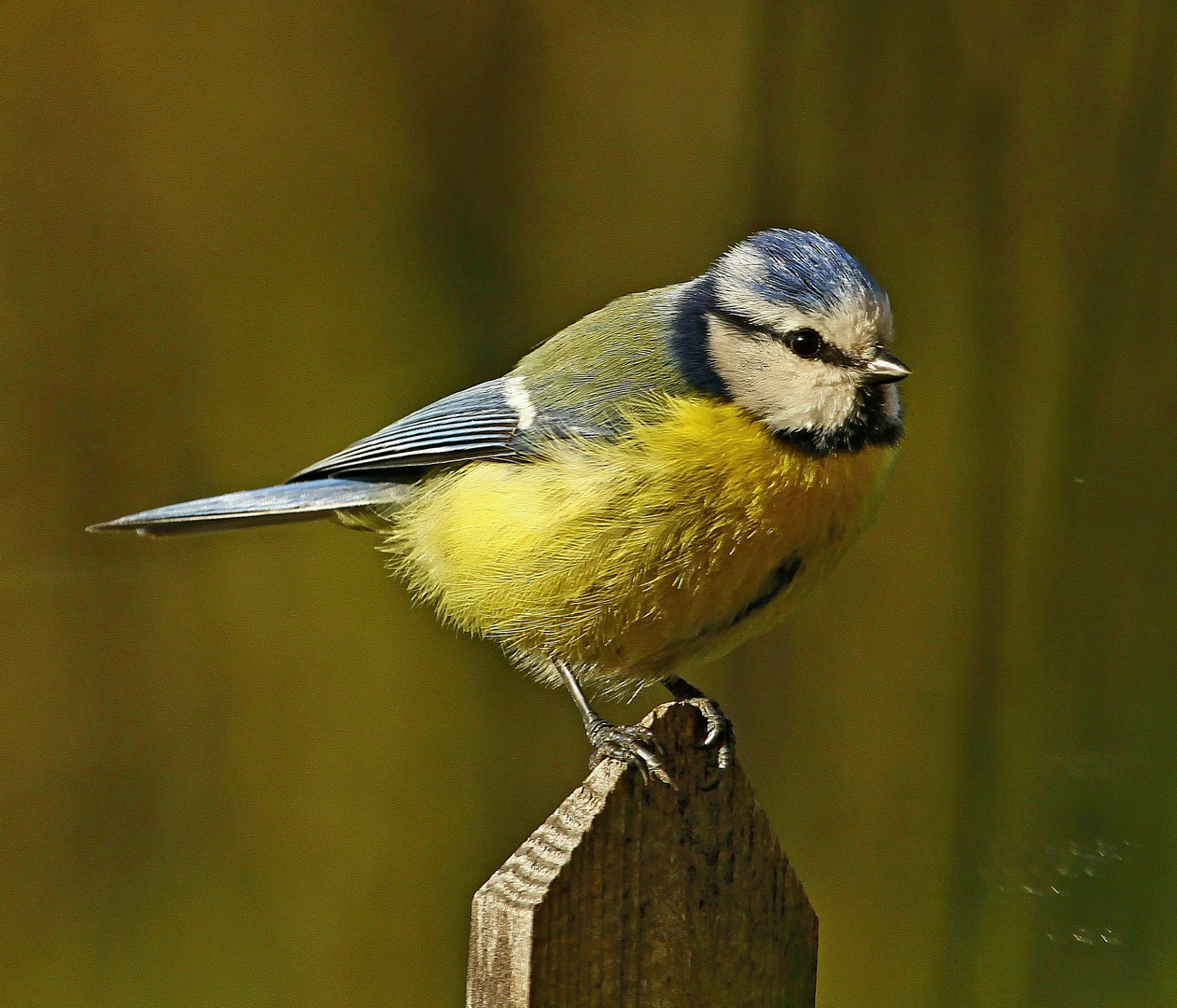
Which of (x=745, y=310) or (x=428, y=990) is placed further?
(x=428, y=990)

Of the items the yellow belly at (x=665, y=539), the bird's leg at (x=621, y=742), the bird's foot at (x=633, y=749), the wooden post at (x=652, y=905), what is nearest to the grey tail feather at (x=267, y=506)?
the yellow belly at (x=665, y=539)

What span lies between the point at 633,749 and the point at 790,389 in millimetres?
634

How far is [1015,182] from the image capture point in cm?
245

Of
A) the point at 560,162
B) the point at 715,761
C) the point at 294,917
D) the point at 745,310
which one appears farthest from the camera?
the point at 560,162

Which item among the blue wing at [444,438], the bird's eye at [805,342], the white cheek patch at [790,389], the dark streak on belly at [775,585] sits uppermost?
the bird's eye at [805,342]

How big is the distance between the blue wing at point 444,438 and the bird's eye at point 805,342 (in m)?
0.44

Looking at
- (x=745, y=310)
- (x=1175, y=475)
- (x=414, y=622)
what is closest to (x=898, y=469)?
(x=1175, y=475)

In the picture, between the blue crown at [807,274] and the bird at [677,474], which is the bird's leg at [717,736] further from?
the blue crown at [807,274]

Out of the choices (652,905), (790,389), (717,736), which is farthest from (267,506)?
(652,905)

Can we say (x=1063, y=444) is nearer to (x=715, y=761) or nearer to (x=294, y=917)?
(x=715, y=761)

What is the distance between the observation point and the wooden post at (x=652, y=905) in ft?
3.60

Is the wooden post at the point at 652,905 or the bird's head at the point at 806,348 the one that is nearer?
the wooden post at the point at 652,905

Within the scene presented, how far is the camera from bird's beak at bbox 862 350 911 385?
1.65m

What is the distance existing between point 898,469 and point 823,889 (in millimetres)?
858
